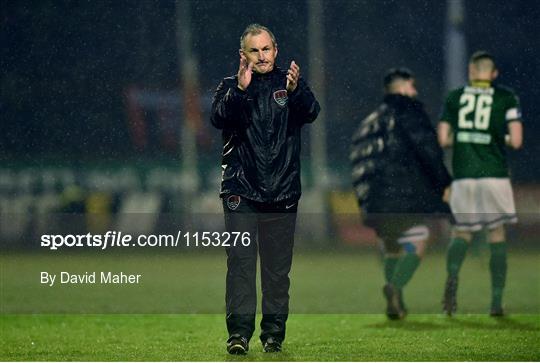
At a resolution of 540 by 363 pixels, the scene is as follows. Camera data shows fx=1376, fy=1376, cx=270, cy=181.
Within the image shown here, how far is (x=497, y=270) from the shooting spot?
9086mm

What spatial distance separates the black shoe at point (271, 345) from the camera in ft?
22.6

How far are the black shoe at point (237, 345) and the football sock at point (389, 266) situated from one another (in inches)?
101

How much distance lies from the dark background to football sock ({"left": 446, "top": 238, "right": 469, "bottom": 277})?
10.1 meters

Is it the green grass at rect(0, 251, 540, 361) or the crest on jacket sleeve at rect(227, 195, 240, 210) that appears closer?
the crest on jacket sleeve at rect(227, 195, 240, 210)

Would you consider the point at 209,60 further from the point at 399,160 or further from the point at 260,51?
the point at 260,51

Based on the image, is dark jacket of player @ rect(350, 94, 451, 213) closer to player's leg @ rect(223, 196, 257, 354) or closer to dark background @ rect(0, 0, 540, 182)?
player's leg @ rect(223, 196, 257, 354)

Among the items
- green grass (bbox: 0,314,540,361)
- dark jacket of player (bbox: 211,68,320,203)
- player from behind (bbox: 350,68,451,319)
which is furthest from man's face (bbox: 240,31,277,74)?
player from behind (bbox: 350,68,451,319)

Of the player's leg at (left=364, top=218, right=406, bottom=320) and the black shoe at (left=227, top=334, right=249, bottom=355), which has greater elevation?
the player's leg at (left=364, top=218, right=406, bottom=320)

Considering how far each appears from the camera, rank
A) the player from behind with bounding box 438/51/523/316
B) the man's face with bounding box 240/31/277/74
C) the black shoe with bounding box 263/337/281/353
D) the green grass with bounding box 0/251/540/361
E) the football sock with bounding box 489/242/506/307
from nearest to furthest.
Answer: the man's face with bounding box 240/31/277/74 → the black shoe with bounding box 263/337/281/353 → the green grass with bounding box 0/251/540/361 → the football sock with bounding box 489/242/506/307 → the player from behind with bounding box 438/51/523/316

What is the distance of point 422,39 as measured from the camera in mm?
22406

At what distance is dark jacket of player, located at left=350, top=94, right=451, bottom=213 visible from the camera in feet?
30.2

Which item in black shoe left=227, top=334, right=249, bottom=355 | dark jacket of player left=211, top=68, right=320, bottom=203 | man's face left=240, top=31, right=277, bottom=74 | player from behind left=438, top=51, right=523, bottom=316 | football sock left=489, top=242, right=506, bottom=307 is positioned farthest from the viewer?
player from behind left=438, top=51, right=523, bottom=316

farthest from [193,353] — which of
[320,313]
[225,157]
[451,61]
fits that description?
[451,61]

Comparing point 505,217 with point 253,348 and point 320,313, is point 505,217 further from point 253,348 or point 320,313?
point 253,348
